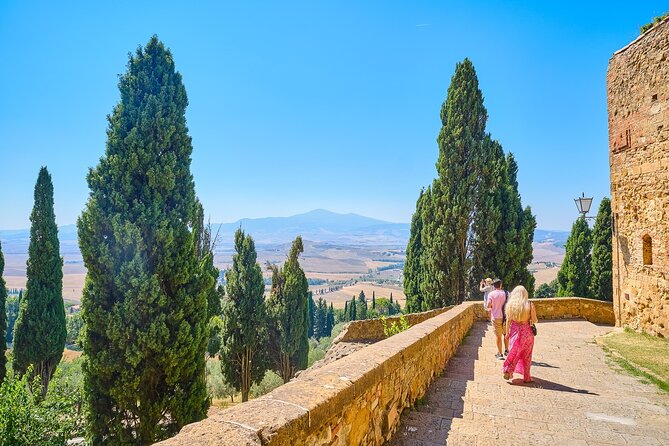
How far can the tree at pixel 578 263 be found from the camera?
2417 centimetres

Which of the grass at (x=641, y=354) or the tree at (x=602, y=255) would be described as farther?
the tree at (x=602, y=255)

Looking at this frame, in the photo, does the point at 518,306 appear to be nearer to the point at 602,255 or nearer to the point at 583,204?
the point at 583,204

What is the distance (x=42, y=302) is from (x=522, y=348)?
2234 centimetres

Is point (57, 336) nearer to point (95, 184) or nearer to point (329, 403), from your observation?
point (95, 184)

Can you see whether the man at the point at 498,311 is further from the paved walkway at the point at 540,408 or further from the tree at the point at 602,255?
the tree at the point at 602,255

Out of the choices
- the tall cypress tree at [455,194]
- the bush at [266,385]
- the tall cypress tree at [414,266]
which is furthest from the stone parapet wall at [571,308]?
the bush at [266,385]

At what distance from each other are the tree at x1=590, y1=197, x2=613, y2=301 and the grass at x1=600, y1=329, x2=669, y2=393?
567 inches

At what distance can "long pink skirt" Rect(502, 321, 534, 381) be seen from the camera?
19.9 ft

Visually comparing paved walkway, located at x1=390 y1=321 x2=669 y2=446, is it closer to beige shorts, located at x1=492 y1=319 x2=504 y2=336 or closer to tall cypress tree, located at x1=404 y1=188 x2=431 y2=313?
beige shorts, located at x1=492 y1=319 x2=504 y2=336

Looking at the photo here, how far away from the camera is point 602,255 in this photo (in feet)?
74.7

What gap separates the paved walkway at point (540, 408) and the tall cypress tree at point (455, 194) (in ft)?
33.4

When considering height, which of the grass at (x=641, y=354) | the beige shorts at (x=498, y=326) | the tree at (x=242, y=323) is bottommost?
the tree at (x=242, y=323)

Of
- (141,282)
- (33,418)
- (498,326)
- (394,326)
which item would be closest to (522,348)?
(498,326)

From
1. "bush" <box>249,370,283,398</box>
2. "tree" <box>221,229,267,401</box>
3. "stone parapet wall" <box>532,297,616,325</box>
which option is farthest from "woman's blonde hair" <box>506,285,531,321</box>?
"bush" <box>249,370,283,398</box>
